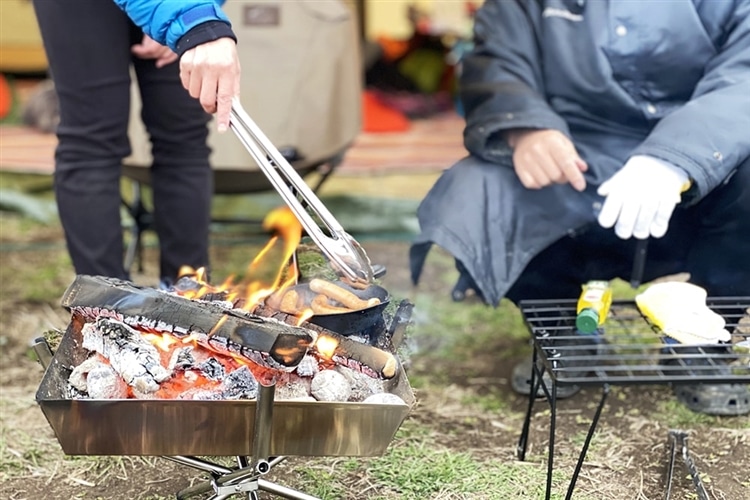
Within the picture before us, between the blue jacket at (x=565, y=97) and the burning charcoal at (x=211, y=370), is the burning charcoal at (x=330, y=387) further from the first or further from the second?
the blue jacket at (x=565, y=97)

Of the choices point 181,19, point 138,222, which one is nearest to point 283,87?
point 138,222

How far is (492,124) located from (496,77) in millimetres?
167

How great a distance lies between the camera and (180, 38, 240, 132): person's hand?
61.5 inches

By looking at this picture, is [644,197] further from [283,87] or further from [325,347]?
[283,87]

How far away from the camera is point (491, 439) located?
2.06m

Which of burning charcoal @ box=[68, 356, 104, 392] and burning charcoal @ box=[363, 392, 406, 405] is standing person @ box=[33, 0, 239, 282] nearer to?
burning charcoal @ box=[68, 356, 104, 392]

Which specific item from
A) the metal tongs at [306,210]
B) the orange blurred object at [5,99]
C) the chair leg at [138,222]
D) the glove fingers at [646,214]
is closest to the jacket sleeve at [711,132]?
the glove fingers at [646,214]

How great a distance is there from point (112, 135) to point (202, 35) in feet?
2.02

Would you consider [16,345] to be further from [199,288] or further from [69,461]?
[199,288]

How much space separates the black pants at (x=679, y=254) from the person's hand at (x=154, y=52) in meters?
1.05

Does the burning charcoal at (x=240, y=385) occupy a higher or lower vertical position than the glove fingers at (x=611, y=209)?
lower

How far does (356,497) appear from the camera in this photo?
177 cm

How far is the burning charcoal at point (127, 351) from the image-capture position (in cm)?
143

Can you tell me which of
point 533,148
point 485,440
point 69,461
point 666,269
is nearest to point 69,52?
point 69,461
